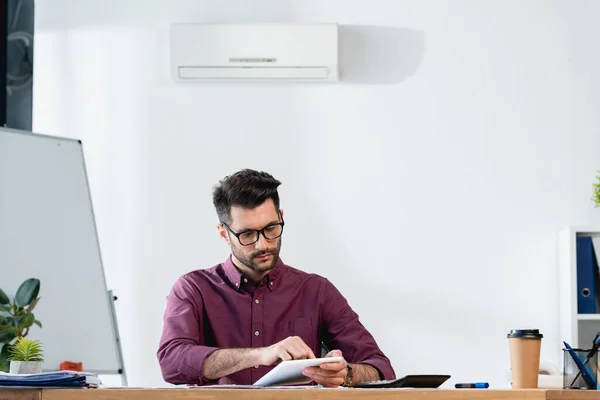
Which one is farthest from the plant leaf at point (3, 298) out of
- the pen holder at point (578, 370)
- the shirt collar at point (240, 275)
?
the pen holder at point (578, 370)

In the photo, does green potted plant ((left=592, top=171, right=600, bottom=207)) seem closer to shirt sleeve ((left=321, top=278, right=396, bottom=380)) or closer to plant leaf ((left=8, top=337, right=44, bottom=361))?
shirt sleeve ((left=321, top=278, right=396, bottom=380))

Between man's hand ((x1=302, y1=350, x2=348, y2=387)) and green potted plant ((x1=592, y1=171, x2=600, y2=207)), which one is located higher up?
green potted plant ((x1=592, y1=171, x2=600, y2=207))

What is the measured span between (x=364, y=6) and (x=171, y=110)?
3.00 ft

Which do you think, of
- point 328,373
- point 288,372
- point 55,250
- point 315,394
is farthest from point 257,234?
point 55,250

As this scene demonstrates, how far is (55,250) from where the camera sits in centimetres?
356

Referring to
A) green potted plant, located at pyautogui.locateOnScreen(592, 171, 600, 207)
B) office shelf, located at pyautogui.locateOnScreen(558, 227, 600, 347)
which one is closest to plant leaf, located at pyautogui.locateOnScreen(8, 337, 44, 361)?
office shelf, located at pyautogui.locateOnScreen(558, 227, 600, 347)

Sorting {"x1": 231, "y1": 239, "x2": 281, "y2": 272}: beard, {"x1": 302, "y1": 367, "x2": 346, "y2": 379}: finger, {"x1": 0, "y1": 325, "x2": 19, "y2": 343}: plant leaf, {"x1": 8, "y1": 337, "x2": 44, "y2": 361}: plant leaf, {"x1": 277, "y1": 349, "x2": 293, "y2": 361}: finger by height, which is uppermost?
{"x1": 231, "y1": 239, "x2": 281, "y2": 272}: beard

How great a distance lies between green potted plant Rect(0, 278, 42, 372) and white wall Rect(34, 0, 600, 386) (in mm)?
486

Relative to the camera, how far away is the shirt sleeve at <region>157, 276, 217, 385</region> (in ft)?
8.11

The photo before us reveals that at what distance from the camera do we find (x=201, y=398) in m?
1.75

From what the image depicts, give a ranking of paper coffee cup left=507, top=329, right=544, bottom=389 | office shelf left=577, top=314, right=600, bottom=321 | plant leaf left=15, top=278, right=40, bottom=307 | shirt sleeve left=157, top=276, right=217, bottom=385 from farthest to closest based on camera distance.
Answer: office shelf left=577, top=314, right=600, bottom=321 < plant leaf left=15, top=278, right=40, bottom=307 < shirt sleeve left=157, top=276, right=217, bottom=385 < paper coffee cup left=507, top=329, right=544, bottom=389

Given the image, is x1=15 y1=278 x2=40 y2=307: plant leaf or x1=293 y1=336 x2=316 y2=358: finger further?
Answer: x1=15 y1=278 x2=40 y2=307: plant leaf

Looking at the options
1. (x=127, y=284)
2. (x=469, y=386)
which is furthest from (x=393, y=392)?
(x=127, y=284)

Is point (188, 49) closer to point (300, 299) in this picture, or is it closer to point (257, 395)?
point (300, 299)
